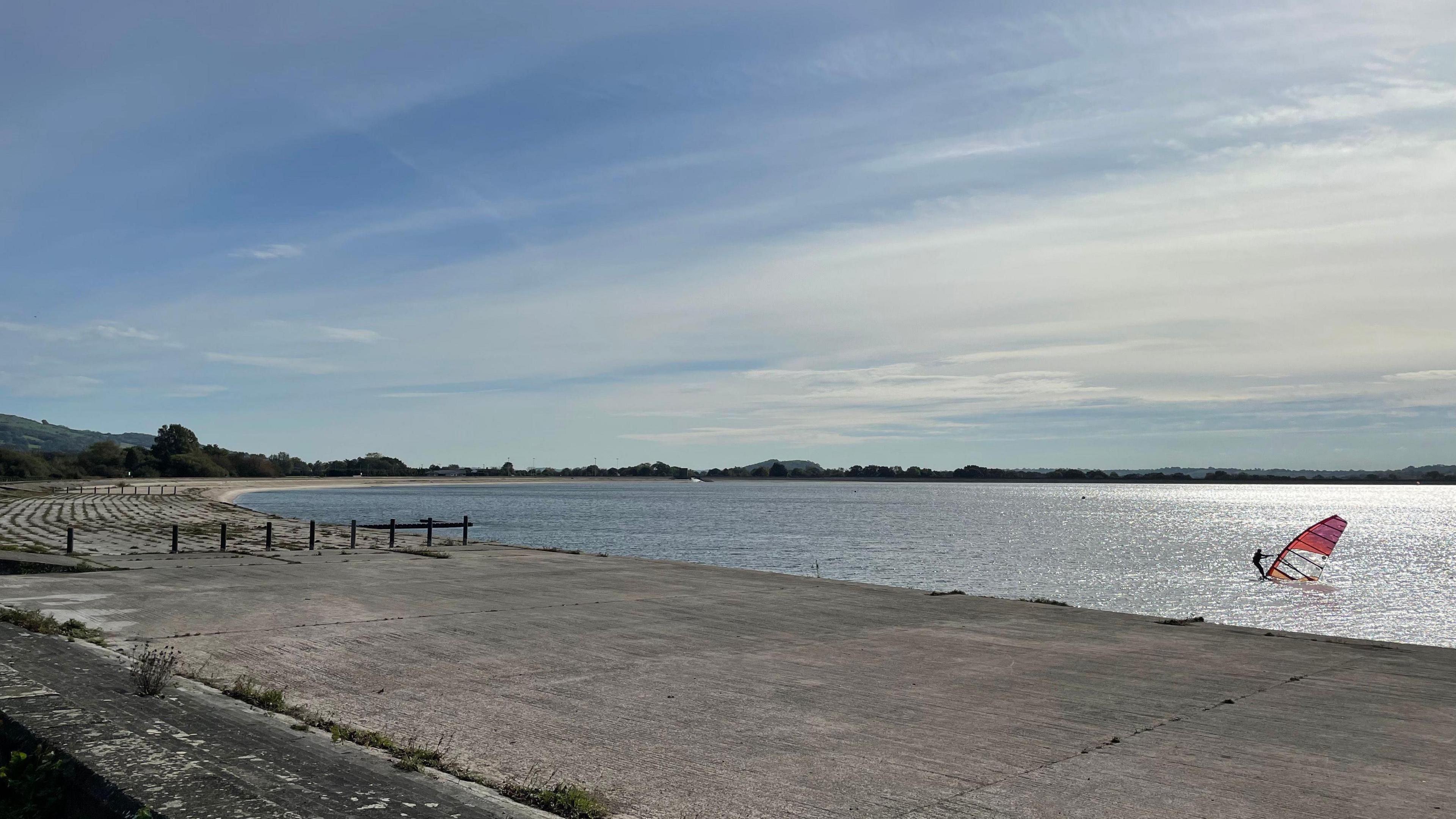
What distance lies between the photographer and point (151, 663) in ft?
26.0

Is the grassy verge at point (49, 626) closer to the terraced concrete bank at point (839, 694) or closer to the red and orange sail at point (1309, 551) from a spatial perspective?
the terraced concrete bank at point (839, 694)

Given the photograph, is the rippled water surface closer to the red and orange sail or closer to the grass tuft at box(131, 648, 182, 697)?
the red and orange sail

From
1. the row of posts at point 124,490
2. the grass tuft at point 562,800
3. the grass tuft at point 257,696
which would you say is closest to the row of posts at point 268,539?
the grass tuft at point 257,696

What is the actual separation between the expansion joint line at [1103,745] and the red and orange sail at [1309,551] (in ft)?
107

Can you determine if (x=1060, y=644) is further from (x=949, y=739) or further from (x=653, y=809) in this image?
(x=653, y=809)

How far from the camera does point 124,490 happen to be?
109 metres

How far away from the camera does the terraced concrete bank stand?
6789 mm

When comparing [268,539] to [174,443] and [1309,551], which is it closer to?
[1309,551]

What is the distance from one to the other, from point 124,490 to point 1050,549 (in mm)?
103924

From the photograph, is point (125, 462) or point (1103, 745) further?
point (125, 462)

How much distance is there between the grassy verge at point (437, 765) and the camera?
19.4 ft

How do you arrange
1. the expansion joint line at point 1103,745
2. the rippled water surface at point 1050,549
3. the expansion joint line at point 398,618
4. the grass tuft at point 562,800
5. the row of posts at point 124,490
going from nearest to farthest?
the grass tuft at point 562,800, the expansion joint line at point 1103,745, the expansion joint line at point 398,618, the rippled water surface at point 1050,549, the row of posts at point 124,490

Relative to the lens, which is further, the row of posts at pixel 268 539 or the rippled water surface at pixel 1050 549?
the rippled water surface at pixel 1050 549

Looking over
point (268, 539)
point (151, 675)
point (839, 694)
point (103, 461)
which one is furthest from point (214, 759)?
point (103, 461)
